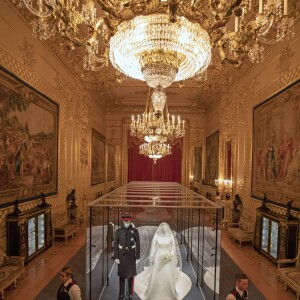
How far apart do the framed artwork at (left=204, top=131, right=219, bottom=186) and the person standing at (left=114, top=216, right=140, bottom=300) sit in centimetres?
1027

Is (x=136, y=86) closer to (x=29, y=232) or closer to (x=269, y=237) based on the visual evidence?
(x=29, y=232)

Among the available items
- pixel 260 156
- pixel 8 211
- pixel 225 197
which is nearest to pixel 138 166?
pixel 225 197

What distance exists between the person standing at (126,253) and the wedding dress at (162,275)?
15 cm

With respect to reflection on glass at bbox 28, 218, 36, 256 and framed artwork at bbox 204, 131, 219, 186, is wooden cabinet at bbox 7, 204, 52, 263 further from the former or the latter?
framed artwork at bbox 204, 131, 219, 186

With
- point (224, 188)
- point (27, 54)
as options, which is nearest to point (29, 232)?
point (27, 54)

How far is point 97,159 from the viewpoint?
14891 mm

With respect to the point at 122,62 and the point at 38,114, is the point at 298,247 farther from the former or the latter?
the point at 38,114

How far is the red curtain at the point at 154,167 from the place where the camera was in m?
19.7

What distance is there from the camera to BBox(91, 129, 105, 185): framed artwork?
1421cm

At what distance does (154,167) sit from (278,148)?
508 inches

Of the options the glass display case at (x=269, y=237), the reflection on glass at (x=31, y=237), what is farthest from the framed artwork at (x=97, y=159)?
the glass display case at (x=269, y=237)

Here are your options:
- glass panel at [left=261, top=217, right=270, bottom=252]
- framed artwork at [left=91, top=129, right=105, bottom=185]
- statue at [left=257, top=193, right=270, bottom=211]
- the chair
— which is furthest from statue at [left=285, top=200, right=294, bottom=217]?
framed artwork at [left=91, top=129, right=105, bottom=185]

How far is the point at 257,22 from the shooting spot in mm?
2613

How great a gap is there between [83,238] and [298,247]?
22.3ft
